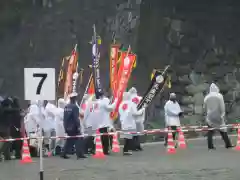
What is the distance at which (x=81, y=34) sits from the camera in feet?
87.8

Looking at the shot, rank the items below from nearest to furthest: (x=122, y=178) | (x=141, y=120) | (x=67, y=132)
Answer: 1. (x=122, y=178)
2. (x=67, y=132)
3. (x=141, y=120)

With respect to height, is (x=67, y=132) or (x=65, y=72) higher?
(x=65, y=72)

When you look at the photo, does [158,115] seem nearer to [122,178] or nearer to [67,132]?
[67,132]

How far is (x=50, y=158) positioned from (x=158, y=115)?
29.9 feet

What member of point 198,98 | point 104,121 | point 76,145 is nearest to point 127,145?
point 104,121

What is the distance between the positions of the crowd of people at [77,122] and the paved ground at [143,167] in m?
0.59

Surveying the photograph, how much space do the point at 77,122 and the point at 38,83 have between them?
5251 mm

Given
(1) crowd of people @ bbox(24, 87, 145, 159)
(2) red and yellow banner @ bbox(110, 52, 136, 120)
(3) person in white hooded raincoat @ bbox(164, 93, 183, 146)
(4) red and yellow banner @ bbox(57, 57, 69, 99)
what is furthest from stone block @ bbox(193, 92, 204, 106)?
(1) crowd of people @ bbox(24, 87, 145, 159)

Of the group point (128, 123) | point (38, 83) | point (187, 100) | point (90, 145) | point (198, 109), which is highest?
point (187, 100)

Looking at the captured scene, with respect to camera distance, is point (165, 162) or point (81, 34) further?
point (81, 34)

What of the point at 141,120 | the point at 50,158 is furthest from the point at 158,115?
the point at 50,158

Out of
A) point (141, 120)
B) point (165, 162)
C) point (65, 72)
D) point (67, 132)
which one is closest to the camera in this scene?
point (165, 162)

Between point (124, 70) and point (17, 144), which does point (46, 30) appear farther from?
point (17, 144)

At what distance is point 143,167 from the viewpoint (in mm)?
14750
